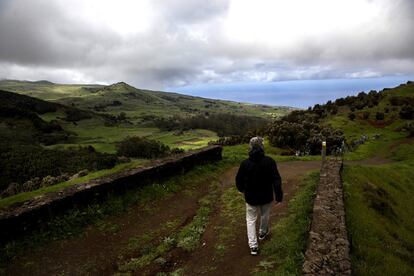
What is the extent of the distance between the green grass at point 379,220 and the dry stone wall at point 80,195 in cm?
732

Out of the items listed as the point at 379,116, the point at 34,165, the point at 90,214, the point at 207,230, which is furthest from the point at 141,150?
the point at 207,230

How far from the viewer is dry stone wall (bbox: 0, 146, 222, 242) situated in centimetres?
1038

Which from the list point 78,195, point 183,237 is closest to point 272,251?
point 183,237

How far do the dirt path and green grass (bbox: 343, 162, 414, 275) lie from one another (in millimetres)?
2253

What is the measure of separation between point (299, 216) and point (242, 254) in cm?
262

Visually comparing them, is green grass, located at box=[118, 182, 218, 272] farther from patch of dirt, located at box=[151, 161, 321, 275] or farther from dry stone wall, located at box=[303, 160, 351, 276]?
dry stone wall, located at box=[303, 160, 351, 276]

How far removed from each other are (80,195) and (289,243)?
7.06 meters

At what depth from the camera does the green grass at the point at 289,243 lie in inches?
307

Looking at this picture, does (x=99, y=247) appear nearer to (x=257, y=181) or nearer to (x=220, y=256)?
(x=220, y=256)

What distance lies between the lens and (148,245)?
34.5 ft

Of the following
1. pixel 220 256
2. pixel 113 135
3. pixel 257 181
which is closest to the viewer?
pixel 257 181

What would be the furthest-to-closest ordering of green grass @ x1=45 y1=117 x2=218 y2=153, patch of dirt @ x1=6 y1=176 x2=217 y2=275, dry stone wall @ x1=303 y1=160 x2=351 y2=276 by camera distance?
green grass @ x1=45 y1=117 x2=218 y2=153 < patch of dirt @ x1=6 y1=176 x2=217 y2=275 < dry stone wall @ x1=303 y1=160 x2=351 y2=276

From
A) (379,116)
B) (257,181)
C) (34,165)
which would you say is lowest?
(34,165)

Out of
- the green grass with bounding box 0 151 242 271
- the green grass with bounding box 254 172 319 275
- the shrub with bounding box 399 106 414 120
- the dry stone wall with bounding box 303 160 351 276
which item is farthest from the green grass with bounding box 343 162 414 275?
the shrub with bounding box 399 106 414 120
